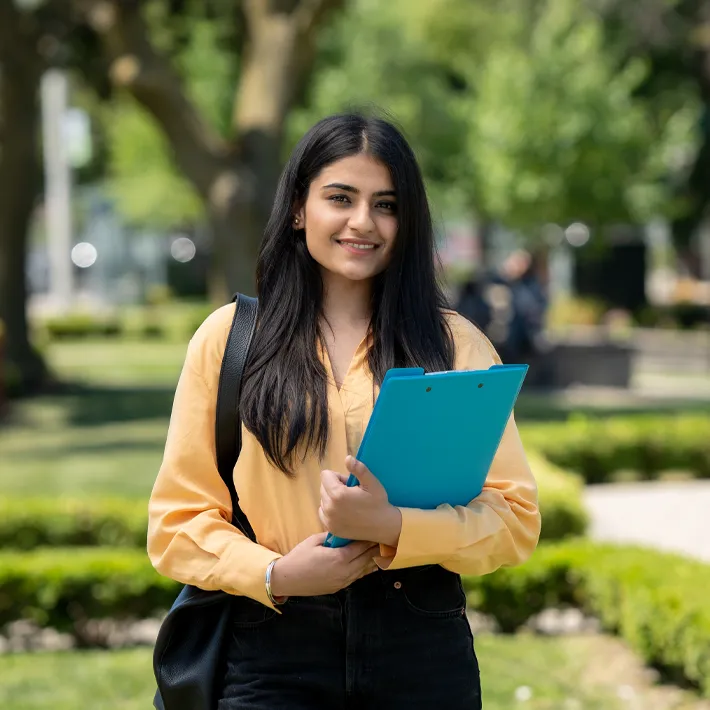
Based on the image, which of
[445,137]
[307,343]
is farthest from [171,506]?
[445,137]

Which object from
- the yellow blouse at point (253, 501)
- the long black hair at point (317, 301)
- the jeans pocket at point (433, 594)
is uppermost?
the long black hair at point (317, 301)

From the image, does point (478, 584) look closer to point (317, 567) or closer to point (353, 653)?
point (353, 653)

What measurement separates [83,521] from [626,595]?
3596 millimetres

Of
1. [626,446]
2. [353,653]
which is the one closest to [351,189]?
[353,653]

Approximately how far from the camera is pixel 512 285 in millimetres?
18672

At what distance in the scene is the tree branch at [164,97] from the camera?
14.0 metres

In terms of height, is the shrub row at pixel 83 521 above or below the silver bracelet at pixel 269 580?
below

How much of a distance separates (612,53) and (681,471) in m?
21.7

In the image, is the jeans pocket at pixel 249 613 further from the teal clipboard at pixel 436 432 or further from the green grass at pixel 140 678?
the green grass at pixel 140 678

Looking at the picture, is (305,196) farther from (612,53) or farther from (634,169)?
(612,53)

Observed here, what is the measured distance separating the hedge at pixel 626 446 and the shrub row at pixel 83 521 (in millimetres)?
3563

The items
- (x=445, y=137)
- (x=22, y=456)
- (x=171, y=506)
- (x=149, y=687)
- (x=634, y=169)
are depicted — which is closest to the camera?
(x=171, y=506)

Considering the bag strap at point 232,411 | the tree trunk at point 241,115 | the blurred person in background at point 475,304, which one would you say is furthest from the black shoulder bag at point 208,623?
the blurred person in background at point 475,304

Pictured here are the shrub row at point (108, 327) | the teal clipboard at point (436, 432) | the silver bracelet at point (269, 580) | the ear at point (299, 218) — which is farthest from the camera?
the shrub row at point (108, 327)
